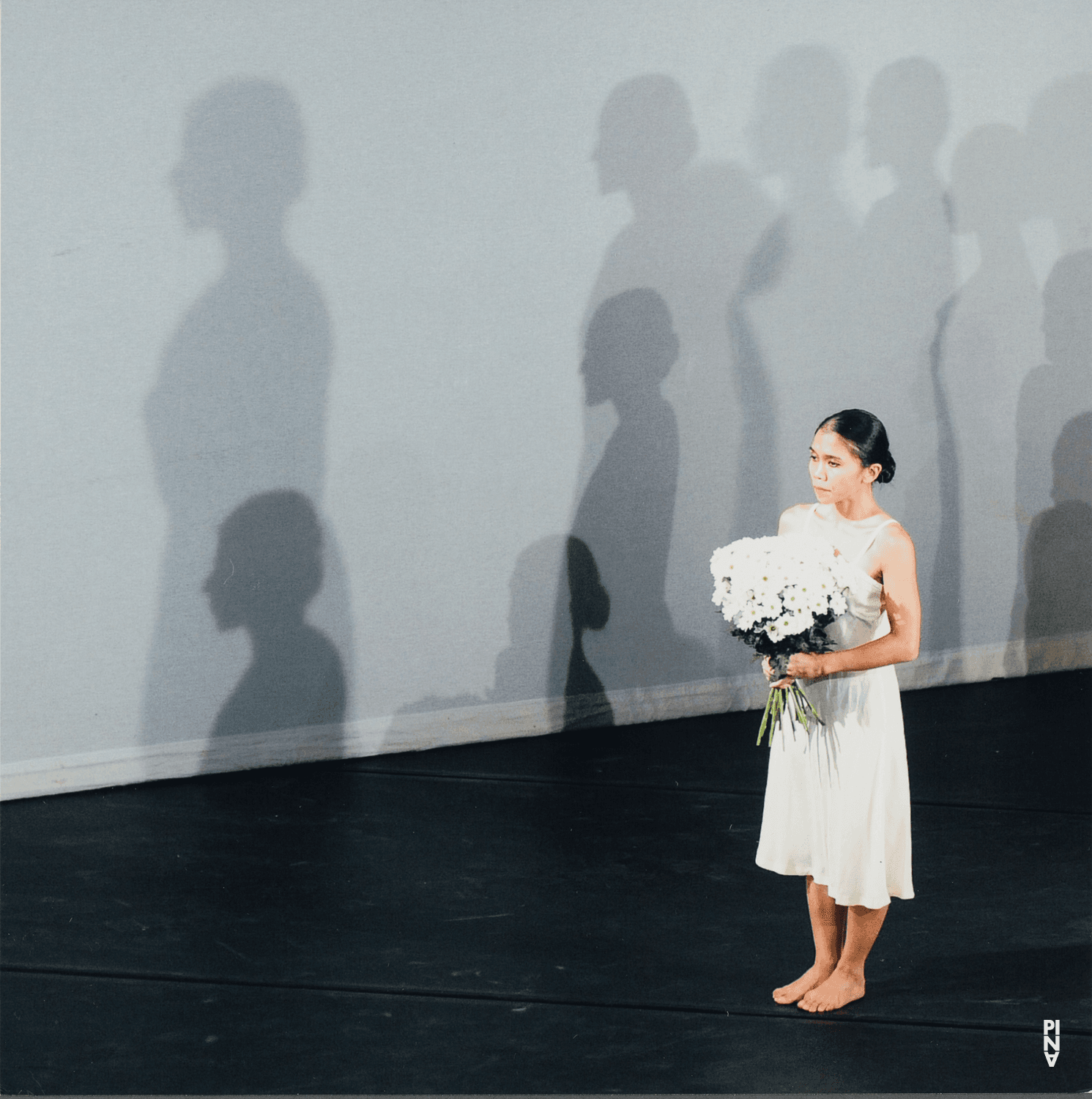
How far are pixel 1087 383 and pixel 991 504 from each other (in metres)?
0.75

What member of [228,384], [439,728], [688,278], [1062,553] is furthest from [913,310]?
[228,384]

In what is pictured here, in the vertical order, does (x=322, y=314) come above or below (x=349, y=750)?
above

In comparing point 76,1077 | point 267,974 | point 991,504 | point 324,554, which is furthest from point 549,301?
point 76,1077

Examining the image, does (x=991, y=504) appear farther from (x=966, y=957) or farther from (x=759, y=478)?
(x=966, y=957)

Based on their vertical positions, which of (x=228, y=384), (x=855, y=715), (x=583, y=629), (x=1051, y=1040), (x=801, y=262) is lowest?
(x=1051, y=1040)

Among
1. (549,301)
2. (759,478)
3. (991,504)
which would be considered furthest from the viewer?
(991,504)

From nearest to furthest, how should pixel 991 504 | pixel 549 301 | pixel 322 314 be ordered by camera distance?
pixel 322 314 < pixel 549 301 < pixel 991 504

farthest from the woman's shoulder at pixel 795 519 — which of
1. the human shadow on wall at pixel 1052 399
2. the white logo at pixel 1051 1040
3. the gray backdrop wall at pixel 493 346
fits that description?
the human shadow on wall at pixel 1052 399

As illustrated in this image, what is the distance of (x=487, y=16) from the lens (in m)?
5.43

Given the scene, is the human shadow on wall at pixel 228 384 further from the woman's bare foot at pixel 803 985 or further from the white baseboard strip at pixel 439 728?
the woman's bare foot at pixel 803 985

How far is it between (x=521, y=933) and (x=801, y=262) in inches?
129

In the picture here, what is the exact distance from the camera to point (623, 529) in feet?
19.6

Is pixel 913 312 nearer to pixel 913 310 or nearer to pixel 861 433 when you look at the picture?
pixel 913 310

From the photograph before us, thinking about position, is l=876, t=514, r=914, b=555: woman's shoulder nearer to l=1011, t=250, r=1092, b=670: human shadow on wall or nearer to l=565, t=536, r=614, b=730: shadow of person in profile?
l=565, t=536, r=614, b=730: shadow of person in profile
